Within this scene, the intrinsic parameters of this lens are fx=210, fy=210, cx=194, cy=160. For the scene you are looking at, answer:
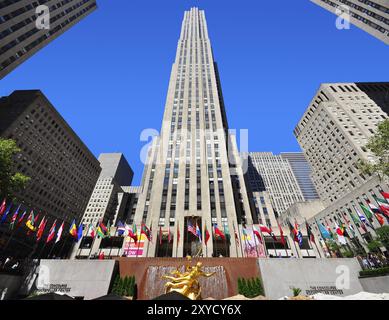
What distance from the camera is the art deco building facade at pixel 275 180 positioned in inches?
6024

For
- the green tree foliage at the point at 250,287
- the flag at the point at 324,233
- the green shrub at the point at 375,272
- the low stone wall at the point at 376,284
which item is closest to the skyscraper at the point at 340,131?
the flag at the point at 324,233

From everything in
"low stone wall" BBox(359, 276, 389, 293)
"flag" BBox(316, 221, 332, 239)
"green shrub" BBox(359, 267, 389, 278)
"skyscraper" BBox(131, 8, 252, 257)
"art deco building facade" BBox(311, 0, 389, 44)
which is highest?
"art deco building facade" BBox(311, 0, 389, 44)

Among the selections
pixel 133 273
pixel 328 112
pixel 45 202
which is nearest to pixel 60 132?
pixel 45 202

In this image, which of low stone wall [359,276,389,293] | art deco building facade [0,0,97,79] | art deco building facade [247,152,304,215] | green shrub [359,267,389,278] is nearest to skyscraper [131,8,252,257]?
green shrub [359,267,389,278]

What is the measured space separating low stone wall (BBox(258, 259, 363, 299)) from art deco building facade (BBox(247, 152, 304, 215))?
4778 inches

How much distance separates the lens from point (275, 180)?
547 feet

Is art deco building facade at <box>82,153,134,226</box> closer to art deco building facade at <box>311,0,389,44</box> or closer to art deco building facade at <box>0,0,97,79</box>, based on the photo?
art deco building facade at <box>0,0,97,79</box>

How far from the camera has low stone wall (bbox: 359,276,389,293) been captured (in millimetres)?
23586

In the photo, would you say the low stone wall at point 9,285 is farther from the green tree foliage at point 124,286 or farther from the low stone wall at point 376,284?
the low stone wall at point 376,284
